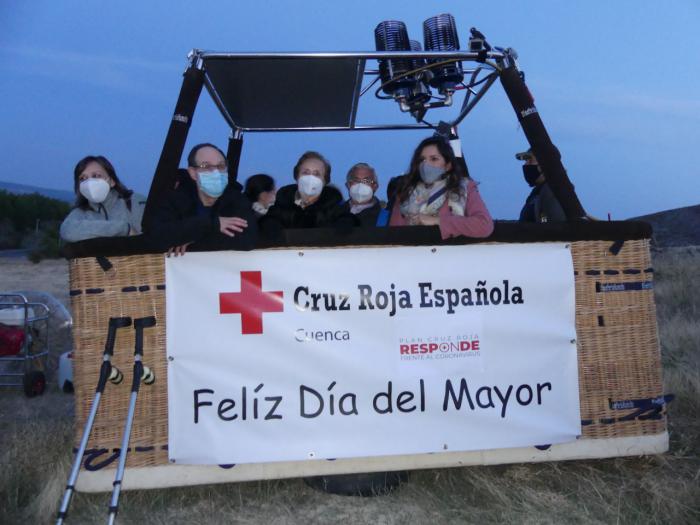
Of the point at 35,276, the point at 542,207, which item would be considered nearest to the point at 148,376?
the point at 542,207

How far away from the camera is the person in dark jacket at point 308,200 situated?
3.59m

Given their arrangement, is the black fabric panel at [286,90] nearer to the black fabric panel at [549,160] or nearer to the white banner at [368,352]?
the black fabric panel at [549,160]

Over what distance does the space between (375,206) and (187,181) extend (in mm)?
1192

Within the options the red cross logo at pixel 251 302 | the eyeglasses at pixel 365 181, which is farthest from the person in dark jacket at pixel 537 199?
the red cross logo at pixel 251 302

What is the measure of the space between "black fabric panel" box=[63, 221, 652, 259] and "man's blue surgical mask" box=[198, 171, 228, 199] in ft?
1.30

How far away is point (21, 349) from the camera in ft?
22.3

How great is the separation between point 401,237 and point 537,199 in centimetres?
159

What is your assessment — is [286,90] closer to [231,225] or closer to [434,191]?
[434,191]

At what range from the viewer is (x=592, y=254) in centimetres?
330

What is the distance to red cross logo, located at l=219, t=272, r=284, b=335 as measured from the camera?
10.1ft

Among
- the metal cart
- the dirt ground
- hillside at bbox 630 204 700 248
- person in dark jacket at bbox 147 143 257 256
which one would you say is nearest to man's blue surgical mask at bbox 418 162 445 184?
person in dark jacket at bbox 147 143 257 256

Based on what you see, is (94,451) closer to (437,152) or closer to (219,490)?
(219,490)

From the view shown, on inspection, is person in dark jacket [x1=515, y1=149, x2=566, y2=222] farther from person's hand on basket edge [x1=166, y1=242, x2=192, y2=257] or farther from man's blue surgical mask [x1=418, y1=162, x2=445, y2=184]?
person's hand on basket edge [x1=166, y1=242, x2=192, y2=257]

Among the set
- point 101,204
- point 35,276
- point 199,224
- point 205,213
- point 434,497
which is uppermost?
point 35,276
